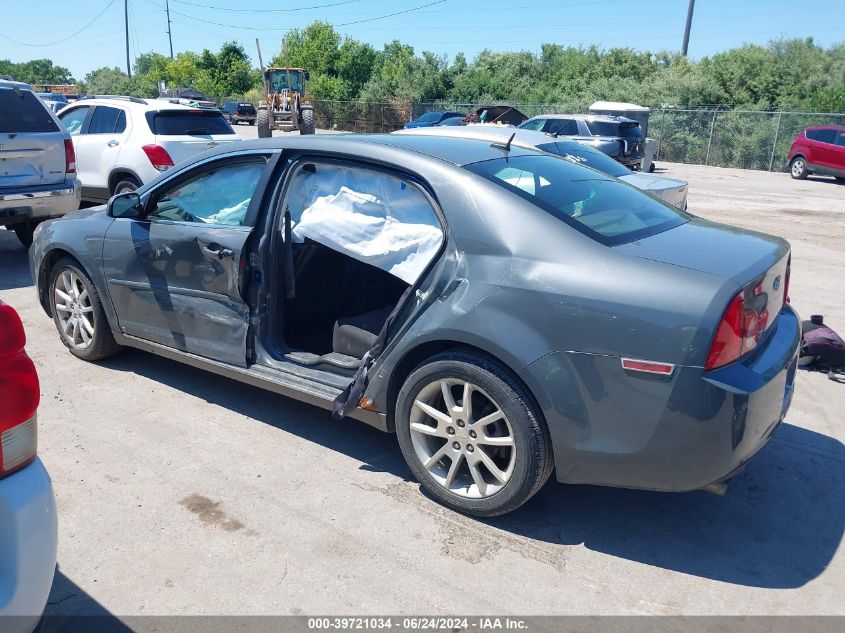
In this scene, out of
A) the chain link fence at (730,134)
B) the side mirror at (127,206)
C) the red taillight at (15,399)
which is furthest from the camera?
the chain link fence at (730,134)

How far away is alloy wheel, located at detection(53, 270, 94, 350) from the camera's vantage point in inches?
201

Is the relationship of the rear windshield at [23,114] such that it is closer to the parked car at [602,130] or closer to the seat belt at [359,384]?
the seat belt at [359,384]

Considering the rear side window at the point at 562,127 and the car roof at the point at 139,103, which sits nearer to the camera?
the car roof at the point at 139,103

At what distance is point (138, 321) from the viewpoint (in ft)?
15.5

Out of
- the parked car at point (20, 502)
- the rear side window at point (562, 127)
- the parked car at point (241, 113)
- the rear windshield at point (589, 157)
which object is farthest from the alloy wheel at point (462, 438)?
the parked car at point (241, 113)

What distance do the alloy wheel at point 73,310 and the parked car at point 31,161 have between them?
3.21 metres

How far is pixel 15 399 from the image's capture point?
7.09 ft

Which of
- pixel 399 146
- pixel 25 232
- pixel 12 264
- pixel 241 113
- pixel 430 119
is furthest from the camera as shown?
pixel 241 113

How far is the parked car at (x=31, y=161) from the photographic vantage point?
25.6ft

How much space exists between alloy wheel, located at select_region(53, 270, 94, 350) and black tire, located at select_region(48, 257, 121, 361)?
0.06 ft

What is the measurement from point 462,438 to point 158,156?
8009 millimetres

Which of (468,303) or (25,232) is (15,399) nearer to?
(468,303)

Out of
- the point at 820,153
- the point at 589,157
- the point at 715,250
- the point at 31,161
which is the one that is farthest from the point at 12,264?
the point at 820,153

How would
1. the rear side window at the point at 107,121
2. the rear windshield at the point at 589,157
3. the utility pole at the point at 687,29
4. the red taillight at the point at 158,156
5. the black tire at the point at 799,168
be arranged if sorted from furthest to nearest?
the utility pole at the point at 687,29, the black tire at the point at 799,168, the rear side window at the point at 107,121, the red taillight at the point at 158,156, the rear windshield at the point at 589,157
